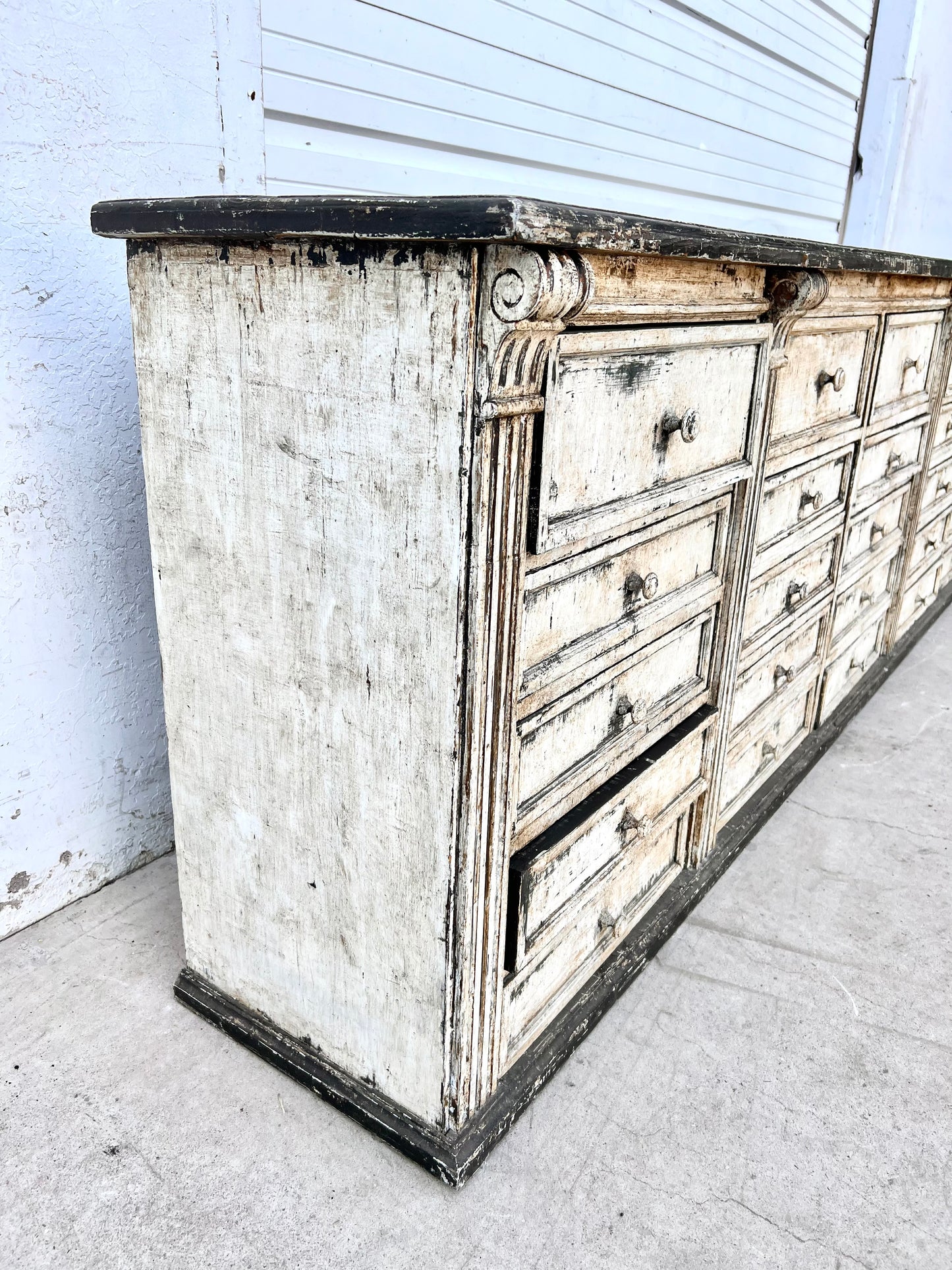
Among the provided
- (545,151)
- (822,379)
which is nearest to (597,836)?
(822,379)

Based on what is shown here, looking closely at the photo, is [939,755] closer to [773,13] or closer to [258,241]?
[258,241]

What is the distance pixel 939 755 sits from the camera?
2721 millimetres

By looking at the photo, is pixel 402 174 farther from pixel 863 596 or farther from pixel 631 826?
pixel 863 596

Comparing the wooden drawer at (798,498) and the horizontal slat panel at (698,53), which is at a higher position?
the horizontal slat panel at (698,53)

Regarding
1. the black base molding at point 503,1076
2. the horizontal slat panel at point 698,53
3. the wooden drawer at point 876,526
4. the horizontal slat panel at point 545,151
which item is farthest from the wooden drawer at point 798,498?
the horizontal slat panel at point 698,53

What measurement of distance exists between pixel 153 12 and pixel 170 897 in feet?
5.56

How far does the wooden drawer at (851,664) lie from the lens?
8.78 feet

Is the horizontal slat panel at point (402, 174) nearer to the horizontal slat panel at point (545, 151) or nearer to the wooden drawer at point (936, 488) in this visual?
the horizontal slat panel at point (545, 151)

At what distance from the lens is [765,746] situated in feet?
7.54

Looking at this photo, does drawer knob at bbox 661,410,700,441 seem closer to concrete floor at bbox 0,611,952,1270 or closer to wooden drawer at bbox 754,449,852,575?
wooden drawer at bbox 754,449,852,575

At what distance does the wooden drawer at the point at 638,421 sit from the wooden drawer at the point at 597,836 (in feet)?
1.52

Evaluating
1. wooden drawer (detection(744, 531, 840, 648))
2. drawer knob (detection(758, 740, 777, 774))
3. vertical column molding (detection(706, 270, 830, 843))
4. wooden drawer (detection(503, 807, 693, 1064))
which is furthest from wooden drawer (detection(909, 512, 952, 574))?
wooden drawer (detection(503, 807, 693, 1064))

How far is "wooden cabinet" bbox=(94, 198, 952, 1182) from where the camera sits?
1.06 metres

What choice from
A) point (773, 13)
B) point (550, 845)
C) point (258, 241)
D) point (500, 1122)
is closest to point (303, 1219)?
point (500, 1122)
